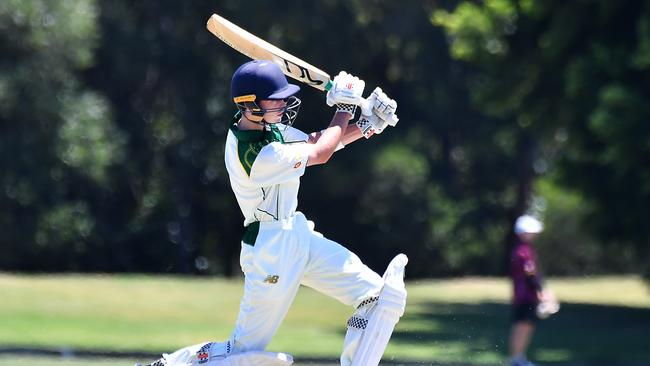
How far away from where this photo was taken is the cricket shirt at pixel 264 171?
245 inches

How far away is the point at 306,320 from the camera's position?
55.5ft

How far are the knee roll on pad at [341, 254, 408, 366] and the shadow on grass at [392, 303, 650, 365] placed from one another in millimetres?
5922

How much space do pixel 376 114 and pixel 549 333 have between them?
10.2 metres

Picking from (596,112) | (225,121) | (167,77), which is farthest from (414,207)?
(596,112)

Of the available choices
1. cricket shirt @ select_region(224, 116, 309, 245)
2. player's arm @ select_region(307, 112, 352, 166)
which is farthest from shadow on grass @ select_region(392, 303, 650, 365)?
cricket shirt @ select_region(224, 116, 309, 245)

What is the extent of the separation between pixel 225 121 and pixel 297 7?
3.38 m

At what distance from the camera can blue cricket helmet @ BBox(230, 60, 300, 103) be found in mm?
6258

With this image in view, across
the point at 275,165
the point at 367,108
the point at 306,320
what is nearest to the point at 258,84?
the point at 275,165

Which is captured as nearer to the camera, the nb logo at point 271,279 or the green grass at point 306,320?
the nb logo at point 271,279

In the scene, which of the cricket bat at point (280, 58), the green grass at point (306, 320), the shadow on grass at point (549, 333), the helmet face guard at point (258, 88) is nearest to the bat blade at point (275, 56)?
the cricket bat at point (280, 58)

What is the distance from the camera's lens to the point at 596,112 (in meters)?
15.2

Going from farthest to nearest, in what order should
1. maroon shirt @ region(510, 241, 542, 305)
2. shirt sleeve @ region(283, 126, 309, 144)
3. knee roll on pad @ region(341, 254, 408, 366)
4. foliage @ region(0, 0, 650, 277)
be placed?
foliage @ region(0, 0, 650, 277) → maroon shirt @ region(510, 241, 542, 305) → shirt sleeve @ region(283, 126, 309, 144) → knee roll on pad @ region(341, 254, 408, 366)

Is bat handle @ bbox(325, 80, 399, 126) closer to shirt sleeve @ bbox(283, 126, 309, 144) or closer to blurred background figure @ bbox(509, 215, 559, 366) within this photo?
shirt sleeve @ bbox(283, 126, 309, 144)

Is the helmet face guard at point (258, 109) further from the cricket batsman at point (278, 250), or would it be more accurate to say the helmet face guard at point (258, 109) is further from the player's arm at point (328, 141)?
the player's arm at point (328, 141)
